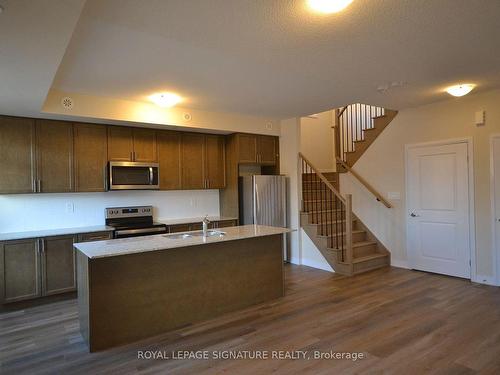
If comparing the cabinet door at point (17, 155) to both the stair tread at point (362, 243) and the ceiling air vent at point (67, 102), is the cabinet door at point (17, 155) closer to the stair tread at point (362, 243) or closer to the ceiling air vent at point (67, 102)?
the ceiling air vent at point (67, 102)

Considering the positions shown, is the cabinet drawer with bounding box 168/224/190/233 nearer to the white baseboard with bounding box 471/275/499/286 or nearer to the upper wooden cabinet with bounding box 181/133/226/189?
the upper wooden cabinet with bounding box 181/133/226/189

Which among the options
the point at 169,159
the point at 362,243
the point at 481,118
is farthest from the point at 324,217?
the point at 169,159

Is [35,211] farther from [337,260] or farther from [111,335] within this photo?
[337,260]

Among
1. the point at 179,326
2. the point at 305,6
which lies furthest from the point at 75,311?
the point at 305,6

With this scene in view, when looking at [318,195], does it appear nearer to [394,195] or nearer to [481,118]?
[394,195]

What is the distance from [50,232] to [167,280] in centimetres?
205

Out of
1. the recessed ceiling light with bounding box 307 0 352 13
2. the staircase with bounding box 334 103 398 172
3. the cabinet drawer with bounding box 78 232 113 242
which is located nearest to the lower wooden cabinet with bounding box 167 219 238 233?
the cabinet drawer with bounding box 78 232 113 242

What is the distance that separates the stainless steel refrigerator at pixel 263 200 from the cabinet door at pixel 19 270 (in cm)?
301

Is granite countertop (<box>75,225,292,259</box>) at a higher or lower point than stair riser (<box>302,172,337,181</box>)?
lower

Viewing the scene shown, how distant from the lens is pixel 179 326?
10.8 ft

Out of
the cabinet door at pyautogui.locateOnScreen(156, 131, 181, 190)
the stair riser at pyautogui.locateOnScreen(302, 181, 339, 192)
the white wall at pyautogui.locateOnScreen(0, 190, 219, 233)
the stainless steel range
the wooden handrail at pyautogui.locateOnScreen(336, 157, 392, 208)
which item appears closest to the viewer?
the white wall at pyautogui.locateOnScreen(0, 190, 219, 233)

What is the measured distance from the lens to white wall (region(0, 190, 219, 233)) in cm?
434

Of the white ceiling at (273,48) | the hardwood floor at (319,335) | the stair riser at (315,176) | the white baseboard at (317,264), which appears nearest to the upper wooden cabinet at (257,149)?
the stair riser at (315,176)

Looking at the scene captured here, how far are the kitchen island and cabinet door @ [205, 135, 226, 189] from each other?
1.85m
